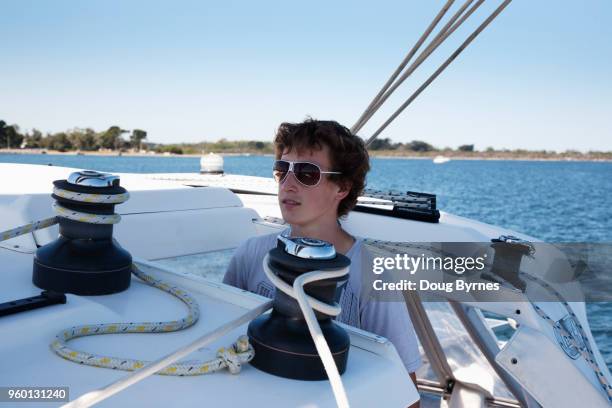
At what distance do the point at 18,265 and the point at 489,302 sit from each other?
5.74 feet

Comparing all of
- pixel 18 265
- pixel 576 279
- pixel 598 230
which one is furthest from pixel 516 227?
pixel 18 265

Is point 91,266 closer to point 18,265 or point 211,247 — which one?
point 18,265

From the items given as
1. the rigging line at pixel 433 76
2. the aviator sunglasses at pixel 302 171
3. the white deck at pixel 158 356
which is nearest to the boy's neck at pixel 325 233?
the aviator sunglasses at pixel 302 171

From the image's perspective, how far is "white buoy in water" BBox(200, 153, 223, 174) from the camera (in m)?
5.36

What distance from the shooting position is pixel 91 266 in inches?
55.2

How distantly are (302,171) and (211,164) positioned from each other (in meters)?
3.30

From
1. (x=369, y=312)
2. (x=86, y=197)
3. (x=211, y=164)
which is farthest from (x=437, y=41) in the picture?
(x=211, y=164)

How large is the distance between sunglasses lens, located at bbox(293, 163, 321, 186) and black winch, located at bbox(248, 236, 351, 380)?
1.04m

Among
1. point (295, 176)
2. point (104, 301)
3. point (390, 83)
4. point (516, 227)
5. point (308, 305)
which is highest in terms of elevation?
point (390, 83)

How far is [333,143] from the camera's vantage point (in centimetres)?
222

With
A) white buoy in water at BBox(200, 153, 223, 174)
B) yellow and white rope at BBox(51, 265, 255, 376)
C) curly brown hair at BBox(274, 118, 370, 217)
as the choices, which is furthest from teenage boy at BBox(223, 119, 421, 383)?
white buoy in water at BBox(200, 153, 223, 174)

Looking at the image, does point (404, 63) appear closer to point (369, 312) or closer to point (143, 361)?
point (369, 312)

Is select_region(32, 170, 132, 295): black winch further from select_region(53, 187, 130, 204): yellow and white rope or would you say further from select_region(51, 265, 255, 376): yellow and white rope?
select_region(51, 265, 255, 376): yellow and white rope

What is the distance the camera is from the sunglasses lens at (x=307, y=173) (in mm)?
2164
